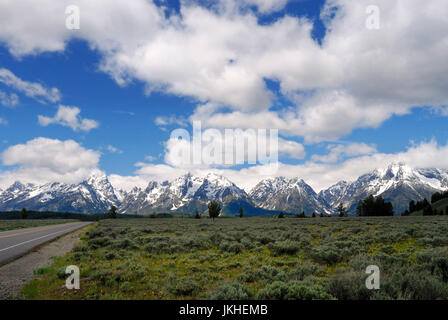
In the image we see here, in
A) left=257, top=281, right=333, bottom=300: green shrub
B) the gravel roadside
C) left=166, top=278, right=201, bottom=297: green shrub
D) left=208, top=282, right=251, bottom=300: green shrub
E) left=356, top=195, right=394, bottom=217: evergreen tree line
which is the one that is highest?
left=257, top=281, right=333, bottom=300: green shrub

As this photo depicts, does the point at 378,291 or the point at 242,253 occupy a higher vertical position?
the point at 378,291

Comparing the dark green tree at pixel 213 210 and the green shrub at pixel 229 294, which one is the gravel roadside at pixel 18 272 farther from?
the dark green tree at pixel 213 210

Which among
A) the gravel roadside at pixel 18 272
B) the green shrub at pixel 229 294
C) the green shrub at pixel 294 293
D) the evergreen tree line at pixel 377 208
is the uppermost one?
the green shrub at pixel 294 293

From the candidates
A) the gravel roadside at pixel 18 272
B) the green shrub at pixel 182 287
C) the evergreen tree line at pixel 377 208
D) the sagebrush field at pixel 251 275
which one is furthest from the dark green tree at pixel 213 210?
the green shrub at pixel 182 287

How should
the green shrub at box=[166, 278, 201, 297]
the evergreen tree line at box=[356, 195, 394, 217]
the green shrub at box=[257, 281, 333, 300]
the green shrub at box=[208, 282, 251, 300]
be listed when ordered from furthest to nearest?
the evergreen tree line at box=[356, 195, 394, 217]
the green shrub at box=[166, 278, 201, 297]
the green shrub at box=[208, 282, 251, 300]
the green shrub at box=[257, 281, 333, 300]

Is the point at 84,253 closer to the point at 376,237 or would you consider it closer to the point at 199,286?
the point at 199,286

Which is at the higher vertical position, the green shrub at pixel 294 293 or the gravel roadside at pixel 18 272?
the green shrub at pixel 294 293

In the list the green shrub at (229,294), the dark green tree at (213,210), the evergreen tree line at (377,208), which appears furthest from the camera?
the evergreen tree line at (377,208)

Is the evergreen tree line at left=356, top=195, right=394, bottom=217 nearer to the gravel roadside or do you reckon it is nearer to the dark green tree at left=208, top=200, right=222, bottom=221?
the dark green tree at left=208, top=200, right=222, bottom=221

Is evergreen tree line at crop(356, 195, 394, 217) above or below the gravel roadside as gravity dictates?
below

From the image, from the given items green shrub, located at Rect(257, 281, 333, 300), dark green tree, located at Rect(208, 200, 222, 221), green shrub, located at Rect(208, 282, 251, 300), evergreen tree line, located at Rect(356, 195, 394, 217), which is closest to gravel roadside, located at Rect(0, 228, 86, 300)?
green shrub, located at Rect(208, 282, 251, 300)

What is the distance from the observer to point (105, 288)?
9.34 metres
